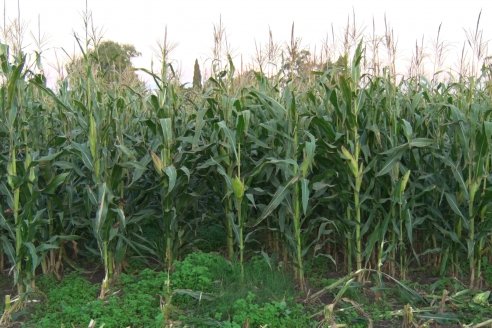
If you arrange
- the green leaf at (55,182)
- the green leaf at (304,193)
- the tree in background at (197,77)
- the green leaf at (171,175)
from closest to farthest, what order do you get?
1. the green leaf at (304,193)
2. the green leaf at (171,175)
3. the green leaf at (55,182)
4. the tree in background at (197,77)

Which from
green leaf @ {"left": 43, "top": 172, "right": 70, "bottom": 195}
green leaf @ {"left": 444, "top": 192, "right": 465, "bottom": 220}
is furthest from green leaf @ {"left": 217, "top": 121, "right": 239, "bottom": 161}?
green leaf @ {"left": 444, "top": 192, "right": 465, "bottom": 220}

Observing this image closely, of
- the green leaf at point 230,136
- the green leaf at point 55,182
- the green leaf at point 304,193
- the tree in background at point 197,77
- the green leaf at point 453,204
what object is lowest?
the green leaf at point 453,204

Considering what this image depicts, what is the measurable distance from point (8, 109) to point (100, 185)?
0.92 m

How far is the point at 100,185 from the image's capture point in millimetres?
4324

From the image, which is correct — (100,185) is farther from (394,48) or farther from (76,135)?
(394,48)

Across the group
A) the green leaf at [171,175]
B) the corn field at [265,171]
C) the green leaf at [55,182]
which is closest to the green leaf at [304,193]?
the corn field at [265,171]

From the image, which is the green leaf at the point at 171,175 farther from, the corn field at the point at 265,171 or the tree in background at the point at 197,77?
the tree in background at the point at 197,77

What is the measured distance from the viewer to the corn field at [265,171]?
4.38 meters

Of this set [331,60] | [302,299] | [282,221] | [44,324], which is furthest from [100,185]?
[331,60]

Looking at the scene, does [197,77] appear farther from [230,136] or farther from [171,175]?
[171,175]

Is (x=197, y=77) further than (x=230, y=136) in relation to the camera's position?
Yes

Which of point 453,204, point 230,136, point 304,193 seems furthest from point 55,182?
A: point 453,204

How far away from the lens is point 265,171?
4.75m

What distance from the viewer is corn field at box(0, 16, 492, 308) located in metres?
4.38
